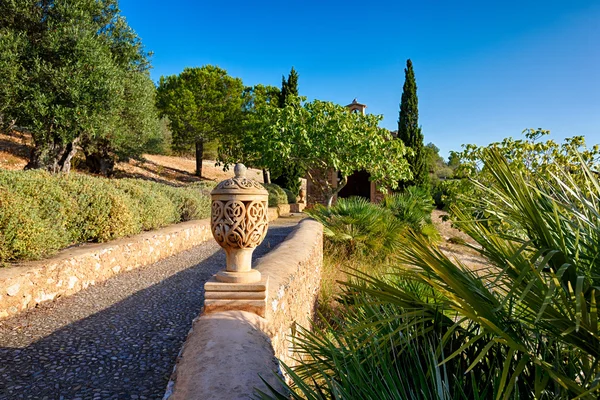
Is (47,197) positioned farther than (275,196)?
No

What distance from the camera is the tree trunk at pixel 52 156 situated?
11859 mm

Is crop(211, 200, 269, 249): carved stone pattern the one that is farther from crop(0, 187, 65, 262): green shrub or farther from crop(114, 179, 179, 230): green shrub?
crop(114, 179, 179, 230): green shrub

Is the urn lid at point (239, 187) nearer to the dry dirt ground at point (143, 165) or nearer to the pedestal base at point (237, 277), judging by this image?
the pedestal base at point (237, 277)

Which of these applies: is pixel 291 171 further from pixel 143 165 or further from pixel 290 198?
pixel 143 165

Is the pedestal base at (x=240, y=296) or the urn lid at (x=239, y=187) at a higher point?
the urn lid at (x=239, y=187)

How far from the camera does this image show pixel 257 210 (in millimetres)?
2525

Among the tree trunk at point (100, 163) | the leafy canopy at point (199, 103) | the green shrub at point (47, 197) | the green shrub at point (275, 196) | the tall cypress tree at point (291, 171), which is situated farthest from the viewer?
the leafy canopy at point (199, 103)

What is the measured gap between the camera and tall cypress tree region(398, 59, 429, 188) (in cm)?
1739

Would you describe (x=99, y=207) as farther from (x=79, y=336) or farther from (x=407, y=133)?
(x=407, y=133)

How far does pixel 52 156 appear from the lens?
41.0ft

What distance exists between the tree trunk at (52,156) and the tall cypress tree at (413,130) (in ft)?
47.3

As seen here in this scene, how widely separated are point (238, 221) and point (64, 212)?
3689 millimetres

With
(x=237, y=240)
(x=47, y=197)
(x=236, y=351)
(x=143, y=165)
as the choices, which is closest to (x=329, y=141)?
(x=47, y=197)

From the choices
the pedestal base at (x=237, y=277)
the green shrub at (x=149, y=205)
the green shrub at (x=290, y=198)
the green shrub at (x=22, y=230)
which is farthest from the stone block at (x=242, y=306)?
the green shrub at (x=290, y=198)
